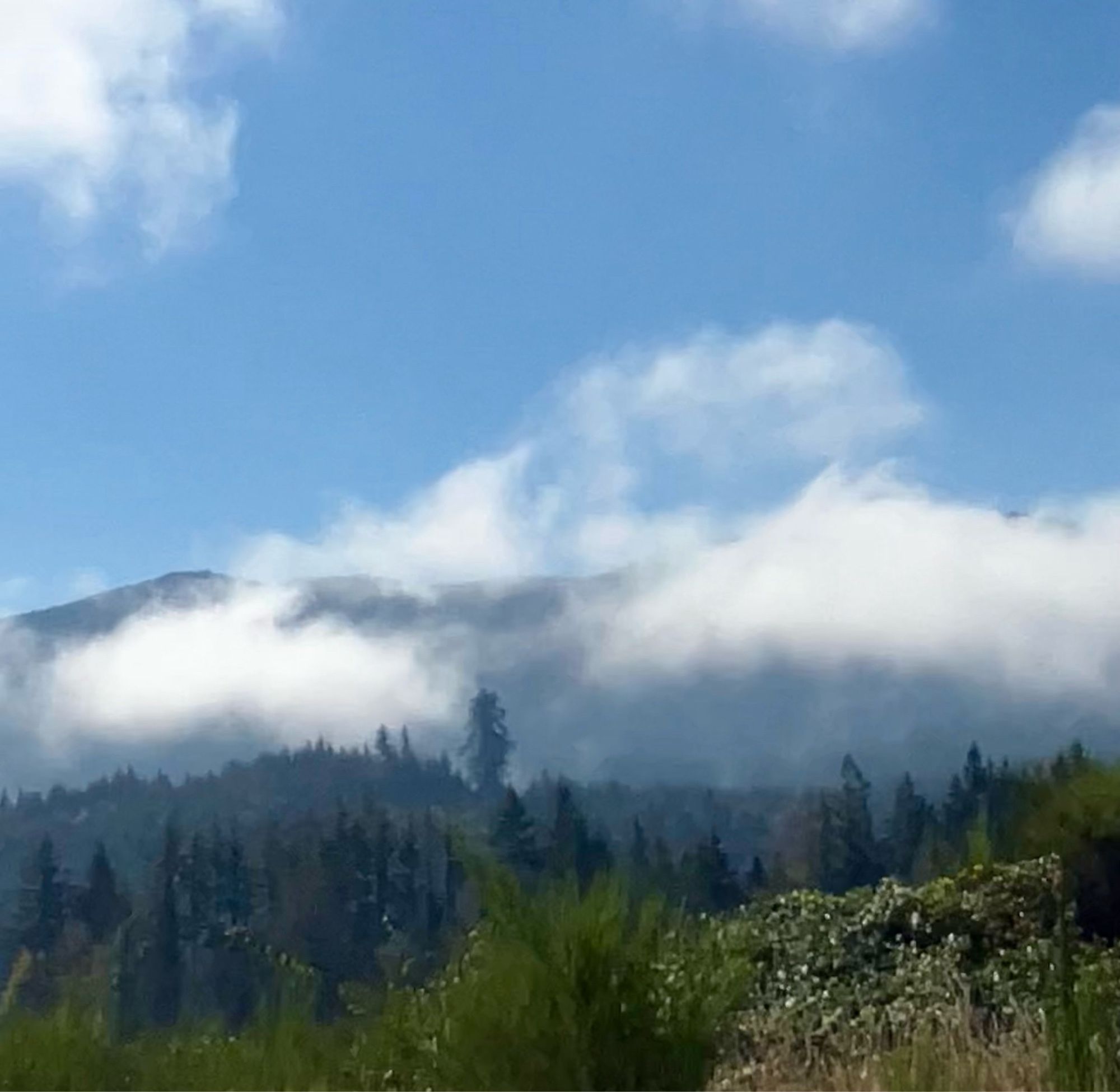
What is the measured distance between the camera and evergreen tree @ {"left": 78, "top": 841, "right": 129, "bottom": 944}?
7044 centimetres

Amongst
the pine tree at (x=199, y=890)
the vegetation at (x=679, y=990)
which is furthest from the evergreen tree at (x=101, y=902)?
the vegetation at (x=679, y=990)

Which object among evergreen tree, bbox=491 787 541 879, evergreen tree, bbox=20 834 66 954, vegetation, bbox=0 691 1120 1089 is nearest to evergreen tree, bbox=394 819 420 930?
evergreen tree, bbox=491 787 541 879

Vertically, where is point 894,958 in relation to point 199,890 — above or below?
below

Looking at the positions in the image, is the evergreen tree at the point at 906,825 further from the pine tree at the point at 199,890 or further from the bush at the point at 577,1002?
the bush at the point at 577,1002

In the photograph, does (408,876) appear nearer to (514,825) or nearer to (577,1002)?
(514,825)

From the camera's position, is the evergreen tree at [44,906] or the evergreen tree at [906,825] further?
the evergreen tree at [44,906]

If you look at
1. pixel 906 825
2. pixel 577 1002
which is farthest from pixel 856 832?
pixel 577 1002

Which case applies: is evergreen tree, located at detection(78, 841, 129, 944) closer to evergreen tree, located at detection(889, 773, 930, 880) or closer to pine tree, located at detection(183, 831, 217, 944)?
pine tree, located at detection(183, 831, 217, 944)

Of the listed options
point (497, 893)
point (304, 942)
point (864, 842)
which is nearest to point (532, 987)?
point (497, 893)

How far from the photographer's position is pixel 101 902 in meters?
72.6

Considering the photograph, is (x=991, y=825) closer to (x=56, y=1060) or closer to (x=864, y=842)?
(x=56, y=1060)

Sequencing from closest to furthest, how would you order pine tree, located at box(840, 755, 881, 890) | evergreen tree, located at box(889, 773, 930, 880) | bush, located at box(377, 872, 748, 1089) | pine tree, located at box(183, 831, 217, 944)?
1. bush, located at box(377, 872, 748, 1089)
2. pine tree, located at box(840, 755, 881, 890)
3. evergreen tree, located at box(889, 773, 930, 880)
4. pine tree, located at box(183, 831, 217, 944)

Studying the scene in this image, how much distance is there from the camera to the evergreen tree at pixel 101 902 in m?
70.4

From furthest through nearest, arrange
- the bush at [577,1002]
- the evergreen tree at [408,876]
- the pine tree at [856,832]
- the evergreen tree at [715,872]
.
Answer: the evergreen tree at [408,876] → the pine tree at [856,832] → the evergreen tree at [715,872] → the bush at [577,1002]
